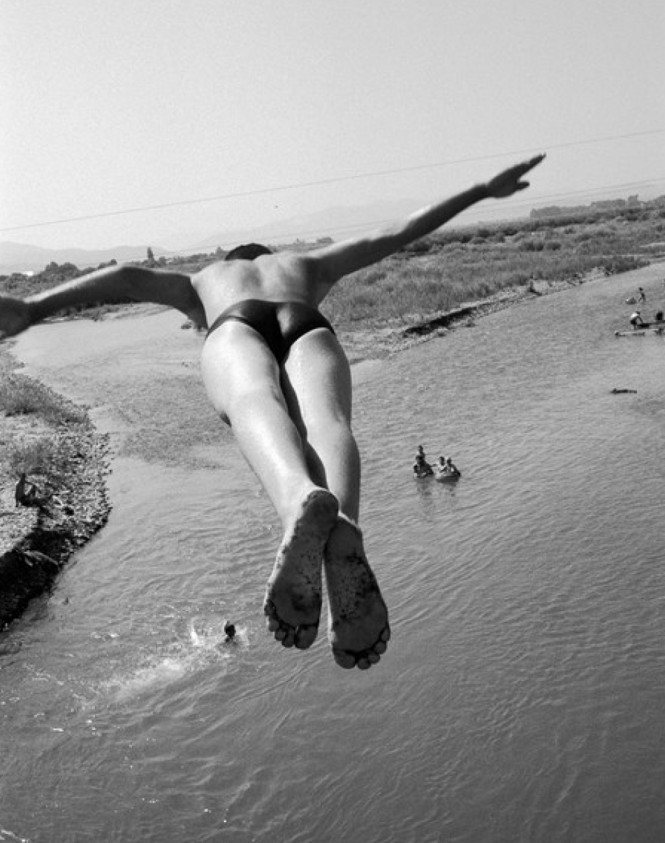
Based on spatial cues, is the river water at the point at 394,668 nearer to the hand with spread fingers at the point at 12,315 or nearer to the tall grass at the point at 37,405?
the tall grass at the point at 37,405

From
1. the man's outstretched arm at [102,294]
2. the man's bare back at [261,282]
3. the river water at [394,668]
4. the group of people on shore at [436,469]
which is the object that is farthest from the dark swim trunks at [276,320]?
the group of people on shore at [436,469]

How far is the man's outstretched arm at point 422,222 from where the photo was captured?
4496mm

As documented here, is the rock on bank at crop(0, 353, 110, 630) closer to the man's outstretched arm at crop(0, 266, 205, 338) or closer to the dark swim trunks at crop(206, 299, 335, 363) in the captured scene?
the man's outstretched arm at crop(0, 266, 205, 338)

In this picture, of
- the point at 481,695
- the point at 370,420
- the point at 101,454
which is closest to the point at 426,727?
the point at 481,695

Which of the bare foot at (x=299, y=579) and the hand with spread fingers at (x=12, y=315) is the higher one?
the hand with spread fingers at (x=12, y=315)

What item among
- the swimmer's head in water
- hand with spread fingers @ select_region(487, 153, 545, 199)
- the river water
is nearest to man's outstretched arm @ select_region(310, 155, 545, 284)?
hand with spread fingers @ select_region(487, 153, 545, 199)

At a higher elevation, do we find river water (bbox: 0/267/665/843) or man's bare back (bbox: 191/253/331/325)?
man's bare back (bbox: 191/253/331/325)

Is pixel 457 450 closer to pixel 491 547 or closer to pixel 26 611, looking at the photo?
pixel 491 547

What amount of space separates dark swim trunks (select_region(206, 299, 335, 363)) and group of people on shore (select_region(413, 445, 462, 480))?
47.4ft

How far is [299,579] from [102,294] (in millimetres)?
1787

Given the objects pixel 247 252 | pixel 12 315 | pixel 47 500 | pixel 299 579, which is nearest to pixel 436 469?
pixel 47 500

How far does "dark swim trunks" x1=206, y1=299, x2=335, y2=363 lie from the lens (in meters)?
4.28

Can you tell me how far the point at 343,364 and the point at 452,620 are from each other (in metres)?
9.90

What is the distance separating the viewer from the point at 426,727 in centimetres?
1135
